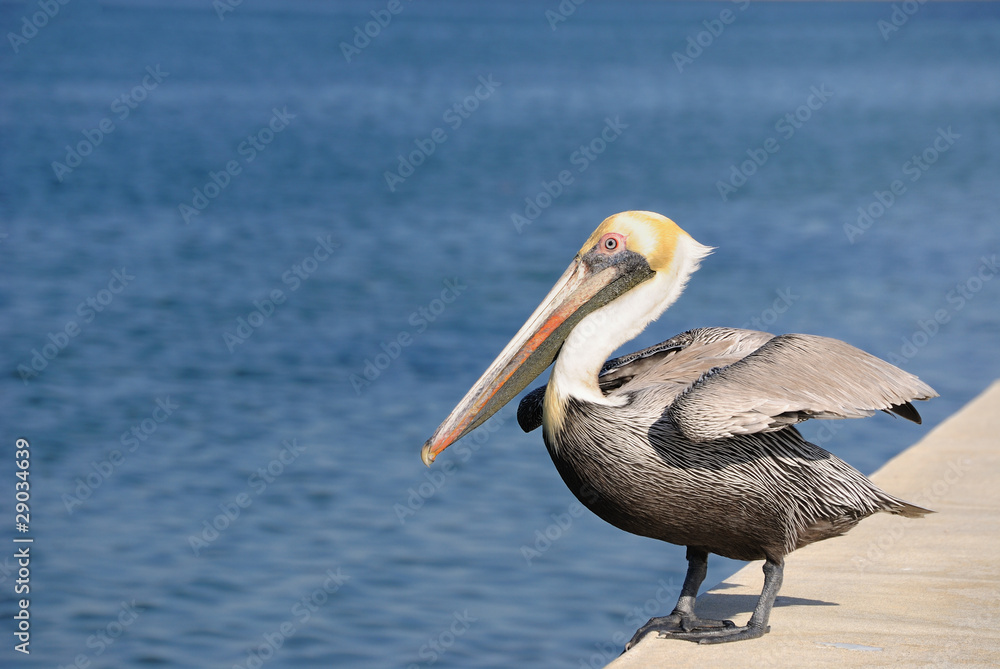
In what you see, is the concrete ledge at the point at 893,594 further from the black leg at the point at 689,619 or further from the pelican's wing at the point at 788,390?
the pelican's wing at the point at 788,390

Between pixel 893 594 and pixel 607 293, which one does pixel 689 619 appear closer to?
pixel 893 594

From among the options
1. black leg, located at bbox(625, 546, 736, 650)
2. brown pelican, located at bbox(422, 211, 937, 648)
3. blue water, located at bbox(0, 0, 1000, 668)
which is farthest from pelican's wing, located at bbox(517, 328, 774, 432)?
blue water, located at bbox(0, 0, 1000, 668)

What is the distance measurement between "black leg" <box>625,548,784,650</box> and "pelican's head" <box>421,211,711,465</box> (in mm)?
803

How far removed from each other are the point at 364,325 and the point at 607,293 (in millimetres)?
8629

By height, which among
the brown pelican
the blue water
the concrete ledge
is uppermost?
the brown pelican

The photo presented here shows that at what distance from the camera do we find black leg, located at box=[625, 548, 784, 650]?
13.0 feet

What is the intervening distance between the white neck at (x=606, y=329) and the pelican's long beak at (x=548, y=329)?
0.19 ft

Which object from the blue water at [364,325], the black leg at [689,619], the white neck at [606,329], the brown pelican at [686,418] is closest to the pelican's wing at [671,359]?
the brown pelican at [686,418]

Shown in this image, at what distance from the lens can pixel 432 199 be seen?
21.8 m

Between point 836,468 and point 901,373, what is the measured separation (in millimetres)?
355

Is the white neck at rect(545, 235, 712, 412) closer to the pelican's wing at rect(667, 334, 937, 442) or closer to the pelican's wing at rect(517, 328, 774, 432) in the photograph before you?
the pelican's wing at rect(517, 328, 774, 432)

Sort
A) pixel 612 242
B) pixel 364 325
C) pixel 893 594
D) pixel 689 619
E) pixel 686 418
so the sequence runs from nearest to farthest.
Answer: pixel 686 418 < pixel 689 619 < pixel 612 242 < pixel 893 594 < pixel 364 325

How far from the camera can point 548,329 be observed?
4250 millimetres

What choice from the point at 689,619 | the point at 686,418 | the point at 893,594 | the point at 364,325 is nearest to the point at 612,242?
the point at 686,418
